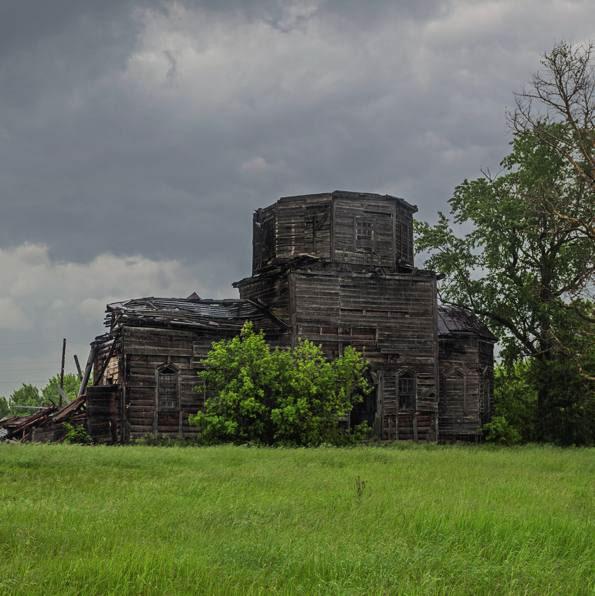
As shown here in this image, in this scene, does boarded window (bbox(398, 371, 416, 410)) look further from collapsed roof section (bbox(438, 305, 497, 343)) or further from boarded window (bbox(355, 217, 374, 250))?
boarded window (bbox(355, 217, 374, 250))

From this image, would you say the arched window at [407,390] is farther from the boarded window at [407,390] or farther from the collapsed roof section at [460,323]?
the collapsed roof section at [460,323]

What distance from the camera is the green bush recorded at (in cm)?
3162

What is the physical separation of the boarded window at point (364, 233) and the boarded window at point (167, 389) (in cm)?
1060

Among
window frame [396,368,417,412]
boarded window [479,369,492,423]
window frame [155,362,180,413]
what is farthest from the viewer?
boarded window [479,369,492,423]

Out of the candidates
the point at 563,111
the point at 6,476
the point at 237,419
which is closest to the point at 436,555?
the point at 6,476

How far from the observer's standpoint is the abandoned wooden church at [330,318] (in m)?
Result: 33.5

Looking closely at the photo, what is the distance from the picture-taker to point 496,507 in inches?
566

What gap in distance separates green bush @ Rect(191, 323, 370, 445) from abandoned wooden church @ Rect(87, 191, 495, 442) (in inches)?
56.6

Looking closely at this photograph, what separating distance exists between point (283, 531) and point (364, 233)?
90.8 ft

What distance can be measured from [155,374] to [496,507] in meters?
21.0


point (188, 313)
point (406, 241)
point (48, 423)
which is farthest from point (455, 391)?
point (48, 423)

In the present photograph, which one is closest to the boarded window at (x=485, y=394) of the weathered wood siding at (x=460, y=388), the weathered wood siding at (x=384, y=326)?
the weathered wood siding at (x=460, y=388)

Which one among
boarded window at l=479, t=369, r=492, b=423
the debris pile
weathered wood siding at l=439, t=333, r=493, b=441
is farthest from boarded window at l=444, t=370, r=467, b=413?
the debris pile

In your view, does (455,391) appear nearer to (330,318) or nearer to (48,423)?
(330,318)
